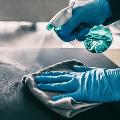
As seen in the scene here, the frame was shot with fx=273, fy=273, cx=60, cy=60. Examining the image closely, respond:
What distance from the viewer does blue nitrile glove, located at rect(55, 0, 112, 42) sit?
1.03 meters

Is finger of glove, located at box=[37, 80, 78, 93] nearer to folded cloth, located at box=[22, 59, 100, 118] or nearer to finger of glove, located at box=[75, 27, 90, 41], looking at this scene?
folded cloth, located at box=[22, 59, 100, 118]

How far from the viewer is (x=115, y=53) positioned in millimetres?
1523

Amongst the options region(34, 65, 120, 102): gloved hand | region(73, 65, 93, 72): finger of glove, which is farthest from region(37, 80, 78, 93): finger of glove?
region(73, 65, 93, 72): finger of glove

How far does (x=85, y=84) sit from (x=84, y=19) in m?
0.26

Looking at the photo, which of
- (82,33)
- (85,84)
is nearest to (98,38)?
(82,33)

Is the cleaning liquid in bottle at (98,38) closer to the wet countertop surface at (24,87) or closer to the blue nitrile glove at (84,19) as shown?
the blue nitrile glove at (84,19)

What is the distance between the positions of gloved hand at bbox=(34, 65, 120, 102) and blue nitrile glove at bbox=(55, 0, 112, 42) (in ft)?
0.49

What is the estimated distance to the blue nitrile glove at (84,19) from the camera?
1.03 metres

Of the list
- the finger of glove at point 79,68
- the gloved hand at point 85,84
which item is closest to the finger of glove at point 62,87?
the gloved hand at point 85,84

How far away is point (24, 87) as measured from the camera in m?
1.02

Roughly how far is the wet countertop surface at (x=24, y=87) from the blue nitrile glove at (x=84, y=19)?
217 millimetres

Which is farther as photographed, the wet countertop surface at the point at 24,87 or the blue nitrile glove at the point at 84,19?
the blue nitrile glove at the point at 84,19

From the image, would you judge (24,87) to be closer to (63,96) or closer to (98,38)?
(63,96)

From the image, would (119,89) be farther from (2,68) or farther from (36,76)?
(2,68)
